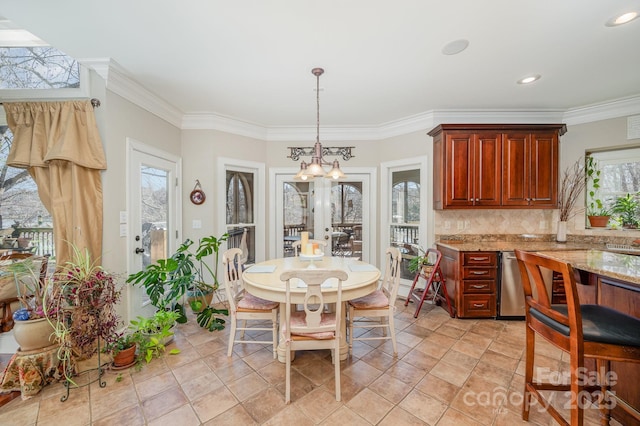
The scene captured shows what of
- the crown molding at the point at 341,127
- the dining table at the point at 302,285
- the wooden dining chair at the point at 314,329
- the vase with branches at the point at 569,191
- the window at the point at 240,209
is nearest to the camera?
the wooden dining chair at the point at 314,329

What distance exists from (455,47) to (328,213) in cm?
270

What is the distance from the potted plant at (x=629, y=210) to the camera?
127 inches

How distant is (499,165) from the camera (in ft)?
11.1

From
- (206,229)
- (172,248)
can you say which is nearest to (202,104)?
(206,229)

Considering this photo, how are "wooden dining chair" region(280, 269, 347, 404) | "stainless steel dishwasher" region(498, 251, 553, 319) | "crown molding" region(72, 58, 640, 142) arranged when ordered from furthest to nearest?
"stainless steel dishwasher" region(498, 251, 553, 319) < "crown molding" region(72, 58, 640, 142) < "wooden dining chair" region(280, 269, 347, 404)

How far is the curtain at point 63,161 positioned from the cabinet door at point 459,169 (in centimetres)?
388

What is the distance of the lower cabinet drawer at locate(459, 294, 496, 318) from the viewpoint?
3098mm

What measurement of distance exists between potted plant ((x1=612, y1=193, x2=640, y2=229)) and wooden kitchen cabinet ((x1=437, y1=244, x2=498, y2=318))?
184 centimetres

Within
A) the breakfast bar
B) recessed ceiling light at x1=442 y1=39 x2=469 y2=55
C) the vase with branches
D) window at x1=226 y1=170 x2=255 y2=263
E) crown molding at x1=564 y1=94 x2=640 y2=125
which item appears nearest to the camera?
the breakfast bar

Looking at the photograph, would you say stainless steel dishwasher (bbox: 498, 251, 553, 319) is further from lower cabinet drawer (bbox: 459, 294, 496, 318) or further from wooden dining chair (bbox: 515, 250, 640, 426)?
wooden dining chair (bbox: 515, 250, 640, 426)

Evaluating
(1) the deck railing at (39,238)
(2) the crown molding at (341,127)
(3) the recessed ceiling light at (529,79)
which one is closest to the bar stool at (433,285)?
(2) the crown molding at (341,127)

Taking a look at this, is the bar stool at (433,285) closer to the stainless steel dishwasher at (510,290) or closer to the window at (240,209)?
the stainless steel dishwasher at (510,290)

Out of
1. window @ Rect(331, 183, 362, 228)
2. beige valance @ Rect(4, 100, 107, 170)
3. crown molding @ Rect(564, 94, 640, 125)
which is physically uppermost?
crown molding @ Rect(564, 94, 640, 125)

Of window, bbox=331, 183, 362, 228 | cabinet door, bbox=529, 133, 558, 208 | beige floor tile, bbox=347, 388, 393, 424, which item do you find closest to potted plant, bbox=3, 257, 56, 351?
beige floor tile, bbox=347, 388, 393, 424
